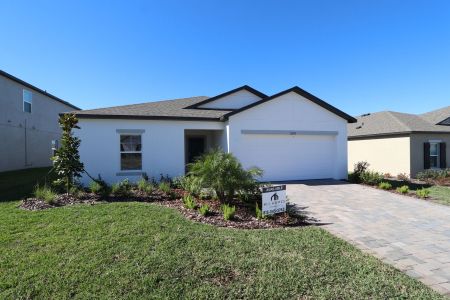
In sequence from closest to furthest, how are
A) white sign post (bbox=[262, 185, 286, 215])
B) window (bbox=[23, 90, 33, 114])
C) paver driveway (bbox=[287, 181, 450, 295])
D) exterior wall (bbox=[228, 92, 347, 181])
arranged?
paver driveway (bbox=[287, 181, 450, 295]), white sign post (bbox=[262, 185, 286, 215]), exterior wall (bbox=[228, 92, 347, 181]), window (bbox=[23, 90, 33, 114])

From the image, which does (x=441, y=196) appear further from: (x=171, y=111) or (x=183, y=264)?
(x=171, y=111)

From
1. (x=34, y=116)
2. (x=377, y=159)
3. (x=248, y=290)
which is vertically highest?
(x=34, y=116)

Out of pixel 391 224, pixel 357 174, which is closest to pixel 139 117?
pixel 391 224

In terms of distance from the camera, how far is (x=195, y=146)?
17.9 meters

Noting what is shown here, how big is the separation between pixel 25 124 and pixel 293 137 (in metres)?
19.7

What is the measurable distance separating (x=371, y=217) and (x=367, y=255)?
313 centimetres

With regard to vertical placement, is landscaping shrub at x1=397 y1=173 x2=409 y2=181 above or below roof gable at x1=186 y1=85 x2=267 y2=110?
below

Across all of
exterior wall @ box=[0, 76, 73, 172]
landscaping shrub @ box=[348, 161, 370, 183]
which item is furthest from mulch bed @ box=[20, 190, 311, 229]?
exterior wall @ box=[0, 76, 73, 172]

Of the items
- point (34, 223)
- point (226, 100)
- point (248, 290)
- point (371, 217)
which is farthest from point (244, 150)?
point (248, 290)

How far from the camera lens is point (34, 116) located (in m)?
22.5

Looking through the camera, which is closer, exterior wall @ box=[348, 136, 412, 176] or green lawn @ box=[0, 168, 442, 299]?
green lawn @ box=[0, 168, 442, 299]

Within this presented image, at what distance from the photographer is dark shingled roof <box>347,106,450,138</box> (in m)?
18.0

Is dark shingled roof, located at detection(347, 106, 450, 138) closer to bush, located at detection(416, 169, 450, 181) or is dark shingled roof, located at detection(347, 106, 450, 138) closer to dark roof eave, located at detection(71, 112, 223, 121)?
bush, located at detection(416, 169, 450, 181)

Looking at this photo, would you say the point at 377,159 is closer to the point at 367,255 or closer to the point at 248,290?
the point at 367,255
